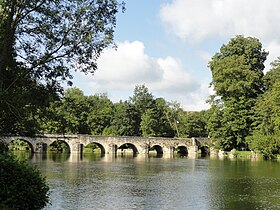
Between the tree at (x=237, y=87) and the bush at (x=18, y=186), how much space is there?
4669 centimetres

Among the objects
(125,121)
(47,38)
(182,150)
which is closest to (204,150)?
(182,150)

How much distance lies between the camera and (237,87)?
5716 centimetres

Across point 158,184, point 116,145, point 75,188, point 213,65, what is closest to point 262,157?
point 213,65


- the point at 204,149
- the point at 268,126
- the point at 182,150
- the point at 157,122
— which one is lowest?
the point at 182,150

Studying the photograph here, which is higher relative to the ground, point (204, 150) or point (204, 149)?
point (204, 149)

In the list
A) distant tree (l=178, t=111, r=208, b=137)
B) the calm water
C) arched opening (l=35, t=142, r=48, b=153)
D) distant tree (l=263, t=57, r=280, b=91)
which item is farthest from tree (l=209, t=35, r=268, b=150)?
the calm water

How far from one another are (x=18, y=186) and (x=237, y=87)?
156 feet

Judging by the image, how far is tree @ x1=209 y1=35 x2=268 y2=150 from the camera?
5756 cm

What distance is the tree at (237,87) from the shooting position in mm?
57562

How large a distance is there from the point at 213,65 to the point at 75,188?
42.5m

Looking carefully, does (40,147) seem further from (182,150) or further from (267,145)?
(267,145)

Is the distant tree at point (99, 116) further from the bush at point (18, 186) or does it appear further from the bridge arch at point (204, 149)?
the bush at point (18, 186)

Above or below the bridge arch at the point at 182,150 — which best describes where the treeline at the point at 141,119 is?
above

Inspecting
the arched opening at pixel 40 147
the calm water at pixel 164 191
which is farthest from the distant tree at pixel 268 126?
the arched opening at pixel 40 147
